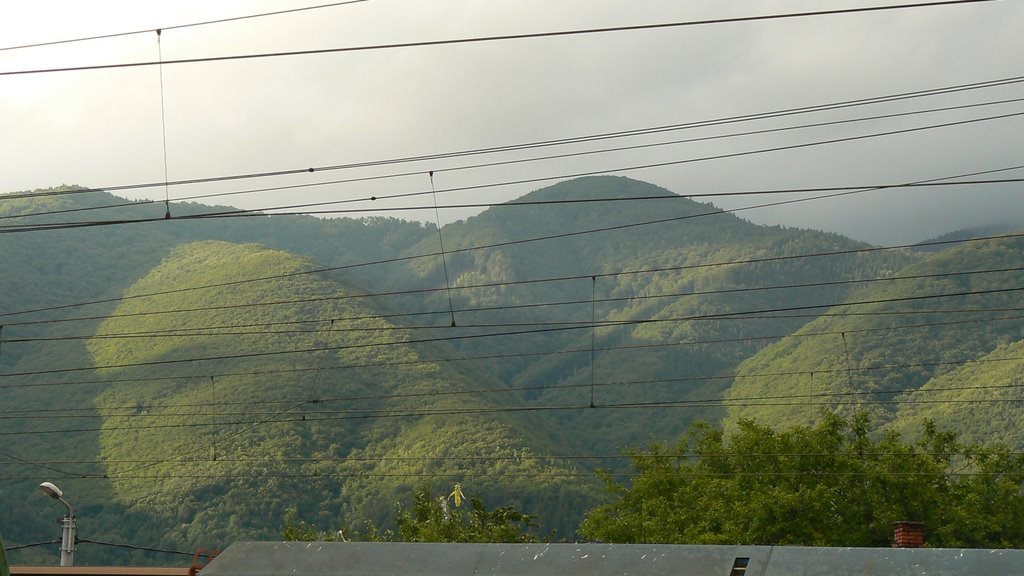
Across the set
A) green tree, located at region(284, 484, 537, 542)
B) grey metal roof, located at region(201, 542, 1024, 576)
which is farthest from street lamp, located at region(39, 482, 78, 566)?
green tree, located at region(284, 484, 537, 542)

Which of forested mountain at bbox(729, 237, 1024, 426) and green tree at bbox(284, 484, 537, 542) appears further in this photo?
forested mountain at bbox(729, 237, 1024, 426)

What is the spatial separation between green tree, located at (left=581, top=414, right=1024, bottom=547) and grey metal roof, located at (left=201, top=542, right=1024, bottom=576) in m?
25.8

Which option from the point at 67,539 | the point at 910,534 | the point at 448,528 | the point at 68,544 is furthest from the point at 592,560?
the point at 448,528

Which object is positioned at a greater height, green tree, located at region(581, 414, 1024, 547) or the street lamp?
the street lamp

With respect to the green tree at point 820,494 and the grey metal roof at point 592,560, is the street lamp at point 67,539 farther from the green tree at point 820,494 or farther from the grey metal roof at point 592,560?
the green tree at point 820,494

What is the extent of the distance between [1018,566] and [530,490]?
318 ft

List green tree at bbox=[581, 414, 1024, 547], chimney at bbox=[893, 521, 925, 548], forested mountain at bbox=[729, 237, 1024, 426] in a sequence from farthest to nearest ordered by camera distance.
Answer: forested mountain at bbox=[729, 237, 1024, 426] → green tree at bbox=[581, 414, 1024, 547] → chimney at bbox=[893, 521, 925, 548]

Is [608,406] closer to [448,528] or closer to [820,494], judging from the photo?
[820,494]

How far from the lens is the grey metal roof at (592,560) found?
38.5 ft

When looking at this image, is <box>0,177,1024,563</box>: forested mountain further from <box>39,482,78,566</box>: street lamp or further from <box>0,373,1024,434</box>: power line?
<box>39,482,78,566</box>: street lamp

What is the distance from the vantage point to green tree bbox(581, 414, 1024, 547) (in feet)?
134

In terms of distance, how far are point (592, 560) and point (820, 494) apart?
99.4 ft

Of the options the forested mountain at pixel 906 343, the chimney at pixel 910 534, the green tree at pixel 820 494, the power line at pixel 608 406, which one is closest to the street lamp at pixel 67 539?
the power line at pixel 608 406

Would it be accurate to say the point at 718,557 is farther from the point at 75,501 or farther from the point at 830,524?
the point at 75,501
